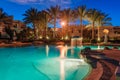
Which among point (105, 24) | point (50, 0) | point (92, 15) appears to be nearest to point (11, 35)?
point (50, 0)

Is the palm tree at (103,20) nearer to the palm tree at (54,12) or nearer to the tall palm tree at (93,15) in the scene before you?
the tall palm tree at (93,15)

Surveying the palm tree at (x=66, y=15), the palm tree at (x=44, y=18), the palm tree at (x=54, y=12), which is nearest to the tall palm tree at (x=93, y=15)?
the palm tree at (x=66, y=15)

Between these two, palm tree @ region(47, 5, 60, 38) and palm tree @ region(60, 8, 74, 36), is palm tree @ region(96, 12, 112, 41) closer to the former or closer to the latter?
palm tree @ region(60, 8, 74, 36)

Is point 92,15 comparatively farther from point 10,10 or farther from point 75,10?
point 10,10

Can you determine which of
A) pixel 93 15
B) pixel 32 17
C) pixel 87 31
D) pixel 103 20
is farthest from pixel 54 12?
pixel 103 20

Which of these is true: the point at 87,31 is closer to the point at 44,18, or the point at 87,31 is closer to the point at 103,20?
the point at 103,20

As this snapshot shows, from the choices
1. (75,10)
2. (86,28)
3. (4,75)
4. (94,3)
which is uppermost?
(94,3)

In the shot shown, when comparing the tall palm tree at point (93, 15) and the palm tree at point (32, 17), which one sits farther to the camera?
the palm tree at point (32, 17)

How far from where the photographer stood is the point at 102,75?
7.11 m

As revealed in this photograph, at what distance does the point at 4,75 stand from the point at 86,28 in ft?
130

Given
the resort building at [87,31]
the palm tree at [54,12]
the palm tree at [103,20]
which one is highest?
the palm tree at [54,12]

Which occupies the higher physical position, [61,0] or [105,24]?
[61,0]

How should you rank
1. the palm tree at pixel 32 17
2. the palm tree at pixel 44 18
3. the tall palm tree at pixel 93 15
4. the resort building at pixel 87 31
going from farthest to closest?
the resort building at pixel 87 31, the palm tree at pixel 44 18, the palm tree at pixel 32 17, the tall palm tree at pixel 93 15

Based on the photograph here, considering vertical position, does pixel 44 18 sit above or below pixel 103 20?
above
